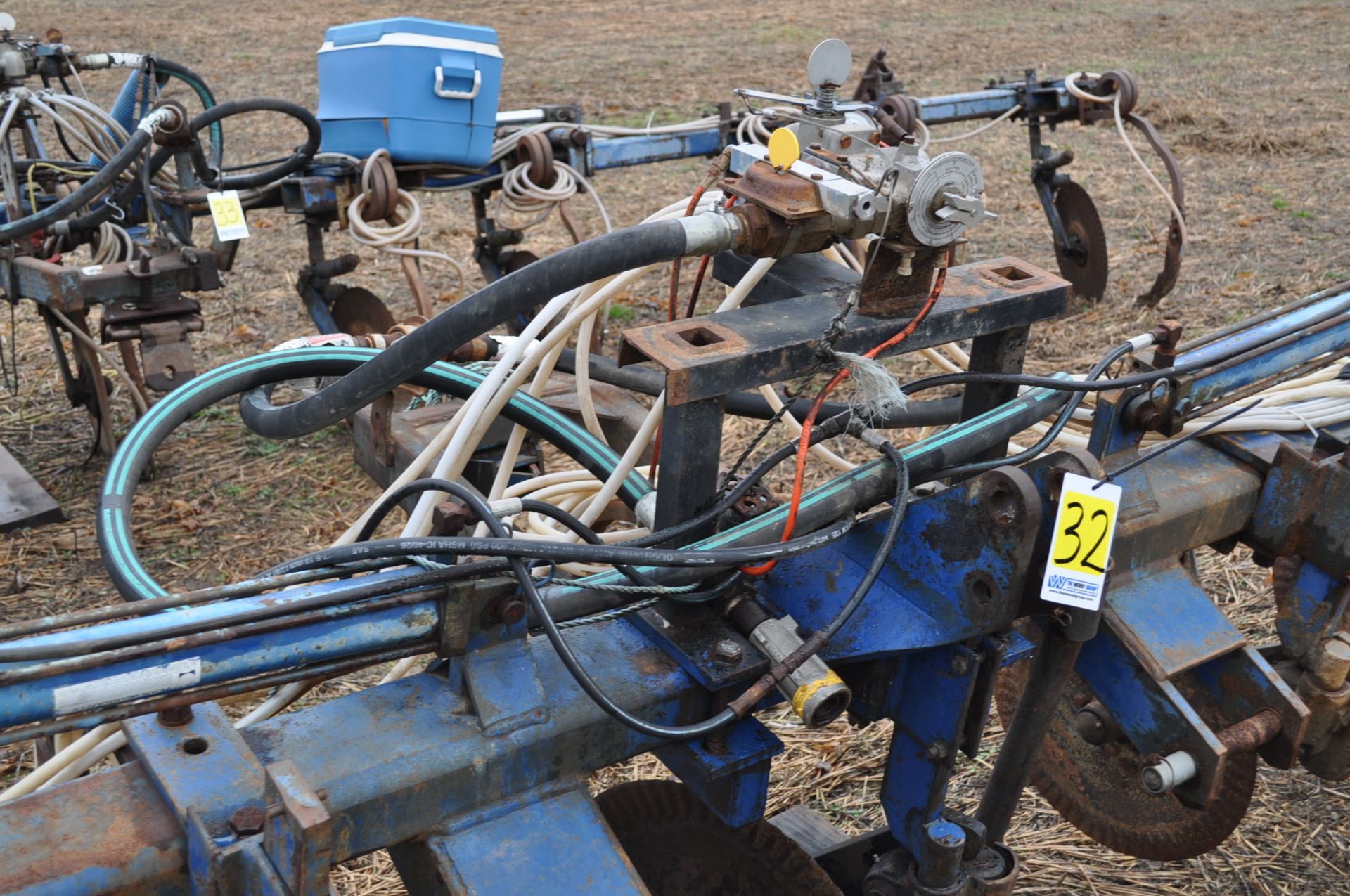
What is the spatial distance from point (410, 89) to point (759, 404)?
1956 millimetres

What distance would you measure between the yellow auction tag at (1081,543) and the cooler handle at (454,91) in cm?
306

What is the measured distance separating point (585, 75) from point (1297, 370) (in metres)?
8.09

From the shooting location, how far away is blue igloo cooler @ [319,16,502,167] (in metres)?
3.97

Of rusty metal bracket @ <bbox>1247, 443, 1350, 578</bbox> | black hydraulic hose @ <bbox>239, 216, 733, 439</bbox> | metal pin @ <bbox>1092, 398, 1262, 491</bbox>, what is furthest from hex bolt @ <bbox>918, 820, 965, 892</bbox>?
black hydraulic hose @ <bbox>239, 216, 733, 439</bbox>

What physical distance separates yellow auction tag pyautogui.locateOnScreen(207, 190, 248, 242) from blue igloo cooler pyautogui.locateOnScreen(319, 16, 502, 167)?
1.90 ft

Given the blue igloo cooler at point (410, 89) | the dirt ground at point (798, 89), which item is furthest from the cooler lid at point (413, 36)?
the dirt ground at point (798, 89)

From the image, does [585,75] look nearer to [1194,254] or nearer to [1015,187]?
[1015,187]

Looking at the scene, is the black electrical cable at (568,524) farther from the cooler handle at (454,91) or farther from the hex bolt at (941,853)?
the cooler handle at (454,91)

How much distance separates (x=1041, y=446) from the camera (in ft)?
5.54

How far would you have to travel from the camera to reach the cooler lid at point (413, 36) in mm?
3969

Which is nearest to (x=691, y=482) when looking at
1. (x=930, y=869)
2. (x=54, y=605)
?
(x=930, y=869)

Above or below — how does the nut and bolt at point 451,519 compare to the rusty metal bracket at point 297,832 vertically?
above

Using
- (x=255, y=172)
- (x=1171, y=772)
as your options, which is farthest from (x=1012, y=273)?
(x=255, y=172)

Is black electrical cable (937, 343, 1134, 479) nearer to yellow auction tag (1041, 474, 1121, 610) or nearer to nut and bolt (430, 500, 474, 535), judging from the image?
yellow auction tag (1041, 474, 1121, 610)
